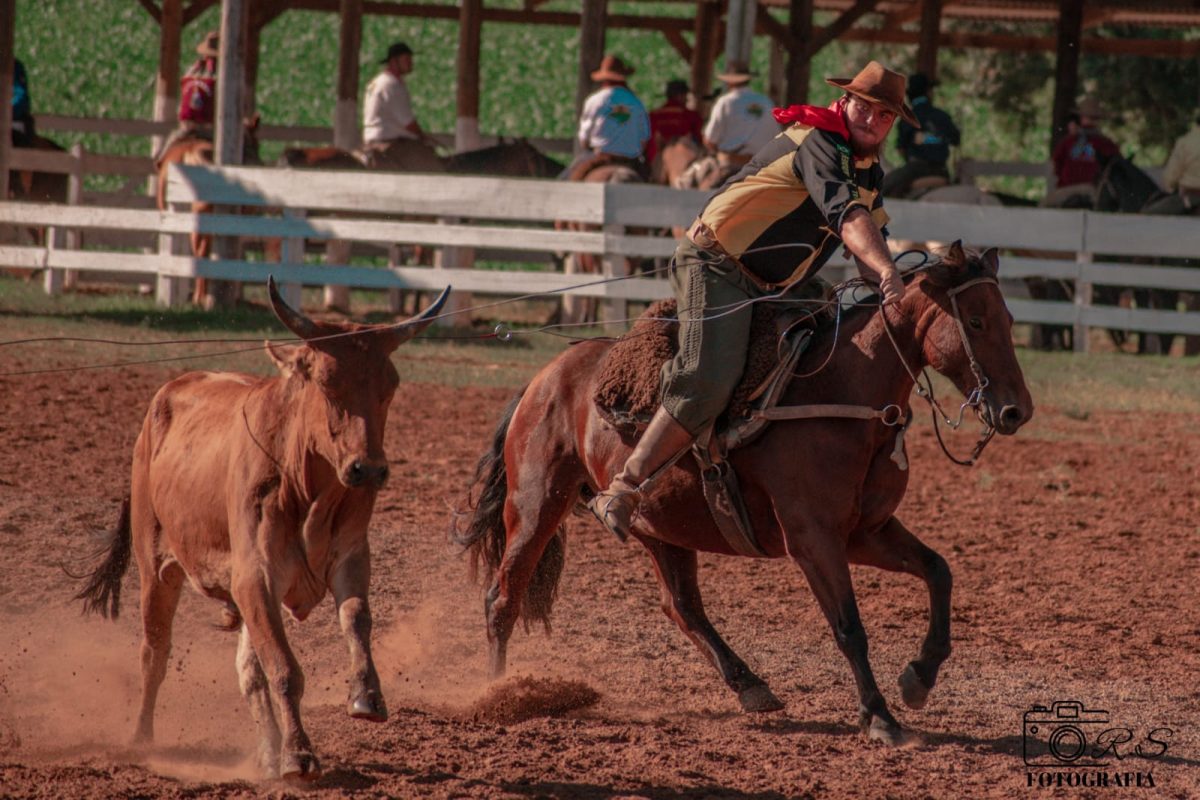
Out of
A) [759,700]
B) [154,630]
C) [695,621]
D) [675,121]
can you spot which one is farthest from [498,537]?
[675,121]

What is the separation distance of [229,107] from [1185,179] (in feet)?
33.8

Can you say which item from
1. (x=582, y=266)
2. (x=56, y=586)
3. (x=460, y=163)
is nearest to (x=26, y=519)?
(x=56, y=586)

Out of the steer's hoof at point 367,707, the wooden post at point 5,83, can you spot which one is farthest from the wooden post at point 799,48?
the steer's hoof at point 367,707

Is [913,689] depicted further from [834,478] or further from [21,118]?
[21,118]

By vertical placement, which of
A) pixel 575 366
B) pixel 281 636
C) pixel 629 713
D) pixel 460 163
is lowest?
pixel 629 713

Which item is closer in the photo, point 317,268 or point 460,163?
point 317,268

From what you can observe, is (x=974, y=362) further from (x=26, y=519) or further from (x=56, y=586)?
(x=26, y=519)

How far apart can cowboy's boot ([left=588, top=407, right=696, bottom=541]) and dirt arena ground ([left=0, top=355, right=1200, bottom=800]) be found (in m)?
0.70

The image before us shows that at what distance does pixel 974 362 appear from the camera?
5.67 meters

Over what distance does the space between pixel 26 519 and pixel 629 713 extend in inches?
164

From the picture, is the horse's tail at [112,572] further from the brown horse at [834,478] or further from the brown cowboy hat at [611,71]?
the brown cowboy hat at [611,71]

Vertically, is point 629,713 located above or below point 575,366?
below

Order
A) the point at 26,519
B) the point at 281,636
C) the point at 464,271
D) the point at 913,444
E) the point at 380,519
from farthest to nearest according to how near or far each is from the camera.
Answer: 1. the point at 464,271
2. the point at 913,444
3. the point at 380,519
4. the point at 26,519
5. the point at 281,636

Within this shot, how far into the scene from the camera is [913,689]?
5.71 m
